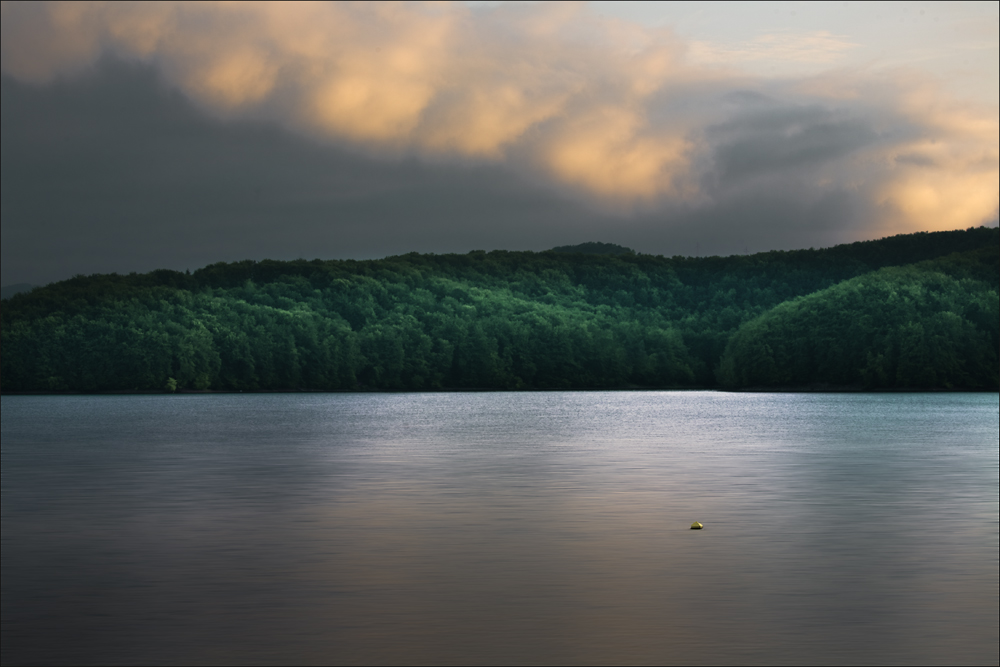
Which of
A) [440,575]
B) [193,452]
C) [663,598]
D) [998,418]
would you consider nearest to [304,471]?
[193,452]

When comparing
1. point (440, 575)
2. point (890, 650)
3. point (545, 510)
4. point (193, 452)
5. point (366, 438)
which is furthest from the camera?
point (366, 438)

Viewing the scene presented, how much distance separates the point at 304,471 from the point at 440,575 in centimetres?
2495

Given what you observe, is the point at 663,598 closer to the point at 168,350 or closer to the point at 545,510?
the point at 545,510

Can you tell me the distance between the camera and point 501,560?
21812mm

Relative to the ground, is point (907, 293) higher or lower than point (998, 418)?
higher

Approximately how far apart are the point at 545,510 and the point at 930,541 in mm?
9683

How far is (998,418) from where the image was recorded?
95625 mm

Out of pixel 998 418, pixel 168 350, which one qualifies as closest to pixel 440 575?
pixel 998 418

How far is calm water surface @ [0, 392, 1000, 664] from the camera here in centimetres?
1517

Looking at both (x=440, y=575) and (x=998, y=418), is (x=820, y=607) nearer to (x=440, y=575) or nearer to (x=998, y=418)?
(x=440, y=575)

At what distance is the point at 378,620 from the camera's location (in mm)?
16375

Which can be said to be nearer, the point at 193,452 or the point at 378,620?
the point at 378,620

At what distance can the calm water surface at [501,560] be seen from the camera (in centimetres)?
1517

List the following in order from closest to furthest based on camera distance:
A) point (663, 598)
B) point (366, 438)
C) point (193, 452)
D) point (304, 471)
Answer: point (663, 598)
point (304, 471)
point (193, 452)
point (366, 438)
